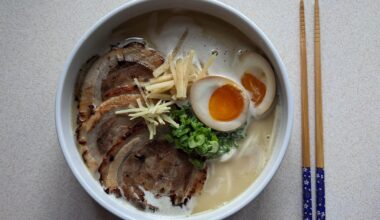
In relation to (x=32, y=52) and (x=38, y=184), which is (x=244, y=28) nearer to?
(x=32, y=52)

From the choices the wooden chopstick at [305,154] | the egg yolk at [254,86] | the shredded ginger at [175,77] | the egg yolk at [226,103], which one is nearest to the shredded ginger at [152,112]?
the shredded ginger at [175,77]

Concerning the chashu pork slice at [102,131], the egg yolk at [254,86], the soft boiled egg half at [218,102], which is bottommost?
the chashu pork slice at [102,131]

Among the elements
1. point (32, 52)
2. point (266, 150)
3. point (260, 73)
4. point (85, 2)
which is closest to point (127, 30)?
point (85, 2)

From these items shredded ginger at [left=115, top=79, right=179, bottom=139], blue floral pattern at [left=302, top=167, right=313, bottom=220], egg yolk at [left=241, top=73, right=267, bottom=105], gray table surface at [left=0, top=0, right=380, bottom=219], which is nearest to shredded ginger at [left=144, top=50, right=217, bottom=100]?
shredded ginger at [left=115, top=79, right=179, bottom=139]

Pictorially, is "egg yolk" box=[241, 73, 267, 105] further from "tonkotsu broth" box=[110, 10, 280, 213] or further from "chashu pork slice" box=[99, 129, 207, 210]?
"chashu pork slice" box=[99, 129, 207, 210]

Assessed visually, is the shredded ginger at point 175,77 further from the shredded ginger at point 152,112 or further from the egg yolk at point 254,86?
the egg yolk at point 254,86

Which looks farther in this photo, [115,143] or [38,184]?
[38,184]
